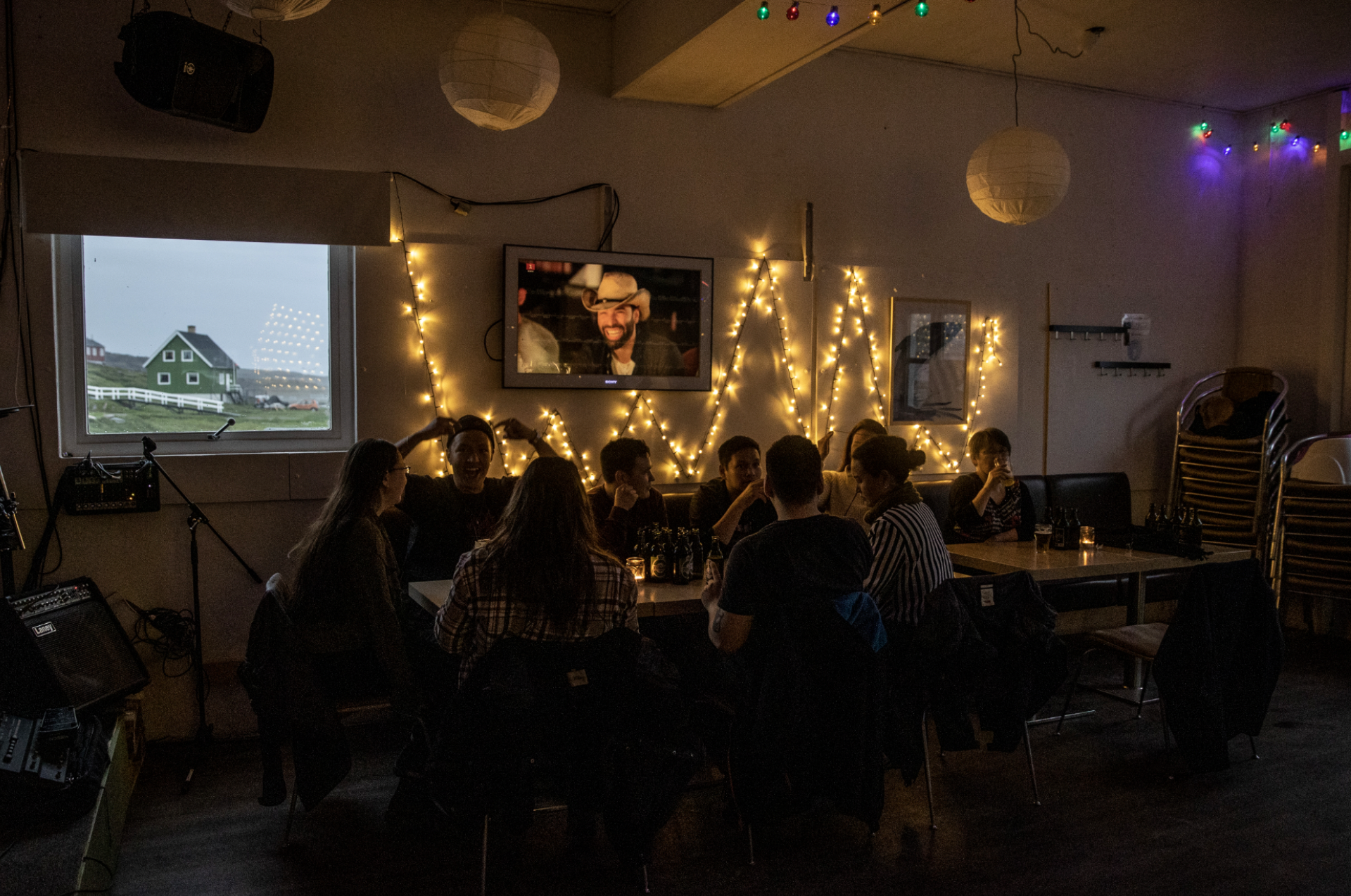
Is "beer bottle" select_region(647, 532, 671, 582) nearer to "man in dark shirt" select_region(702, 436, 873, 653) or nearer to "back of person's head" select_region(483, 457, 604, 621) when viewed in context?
"man in dark shirt" select_region(702, 436, 873, 653)

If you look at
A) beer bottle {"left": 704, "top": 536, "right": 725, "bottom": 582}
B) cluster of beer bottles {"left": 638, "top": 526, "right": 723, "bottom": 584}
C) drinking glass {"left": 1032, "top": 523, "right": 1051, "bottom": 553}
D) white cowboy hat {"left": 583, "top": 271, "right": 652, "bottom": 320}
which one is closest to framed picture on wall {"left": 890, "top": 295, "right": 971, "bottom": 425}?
drinking glass {"left": 1032, "top": 523, "right": 1051, "bottom": 553}

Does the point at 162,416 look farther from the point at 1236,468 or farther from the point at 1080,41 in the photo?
the point at 1236,468

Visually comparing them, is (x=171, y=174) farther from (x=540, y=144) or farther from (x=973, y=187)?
(x=973, y=187)

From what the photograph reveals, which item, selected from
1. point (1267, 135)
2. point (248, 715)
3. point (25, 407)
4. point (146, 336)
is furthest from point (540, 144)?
point (1267, 135)

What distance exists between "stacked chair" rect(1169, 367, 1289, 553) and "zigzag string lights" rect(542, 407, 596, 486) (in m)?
3.89

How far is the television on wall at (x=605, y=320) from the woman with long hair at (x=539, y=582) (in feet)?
6.98

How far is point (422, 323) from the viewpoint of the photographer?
456 cm

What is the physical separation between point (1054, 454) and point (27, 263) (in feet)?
18.4

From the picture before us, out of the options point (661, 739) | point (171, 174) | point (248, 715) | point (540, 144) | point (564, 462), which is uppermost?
point (540, 144)

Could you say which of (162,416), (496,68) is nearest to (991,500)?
(496,68)

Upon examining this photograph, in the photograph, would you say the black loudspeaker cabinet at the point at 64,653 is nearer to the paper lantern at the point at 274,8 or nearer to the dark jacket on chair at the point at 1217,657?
the paper lantern at the point at 274,8

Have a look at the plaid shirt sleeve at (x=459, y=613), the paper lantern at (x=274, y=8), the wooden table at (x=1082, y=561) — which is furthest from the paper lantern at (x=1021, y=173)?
the plaid shirt sleeve at (x=459, y=613)

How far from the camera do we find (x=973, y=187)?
4.43 metres

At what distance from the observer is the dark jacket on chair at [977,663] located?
3027 millimetres
